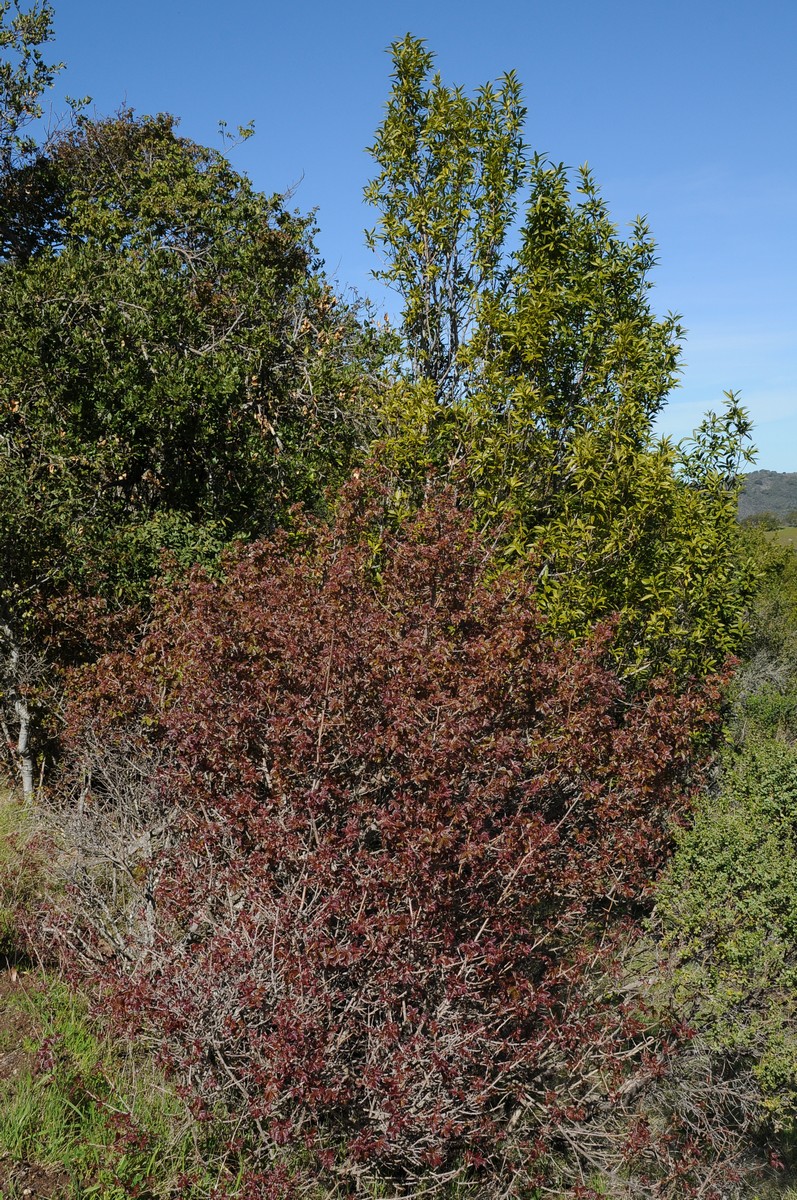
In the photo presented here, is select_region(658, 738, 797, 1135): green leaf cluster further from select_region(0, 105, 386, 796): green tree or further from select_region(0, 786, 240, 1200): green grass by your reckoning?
select_region(0, 105, 386, 796): green tree

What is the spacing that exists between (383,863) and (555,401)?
15.8 ft

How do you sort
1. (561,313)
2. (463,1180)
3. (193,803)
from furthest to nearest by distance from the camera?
(561,313) < (193,803) < (463,1180)

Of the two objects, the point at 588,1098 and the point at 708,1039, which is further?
the point at 708,1039

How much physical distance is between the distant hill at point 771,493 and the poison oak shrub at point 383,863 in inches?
3822

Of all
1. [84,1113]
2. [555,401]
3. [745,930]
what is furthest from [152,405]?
[745,930]

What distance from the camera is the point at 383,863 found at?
4.40 m

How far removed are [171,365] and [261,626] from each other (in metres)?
4.42

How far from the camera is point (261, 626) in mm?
5449

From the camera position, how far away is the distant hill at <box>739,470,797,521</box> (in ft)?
343

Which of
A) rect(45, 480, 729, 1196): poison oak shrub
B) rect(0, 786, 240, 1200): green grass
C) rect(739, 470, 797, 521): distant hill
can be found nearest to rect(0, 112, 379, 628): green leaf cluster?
rect(45, 480, 729, 1196): poison oak shrub

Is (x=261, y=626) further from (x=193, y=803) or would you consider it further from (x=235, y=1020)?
(x=235, y=1020)

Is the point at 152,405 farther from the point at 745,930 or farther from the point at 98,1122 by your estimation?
the point at 745,930

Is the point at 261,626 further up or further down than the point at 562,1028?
further up

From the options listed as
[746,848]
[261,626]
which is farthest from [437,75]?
[746,848]
